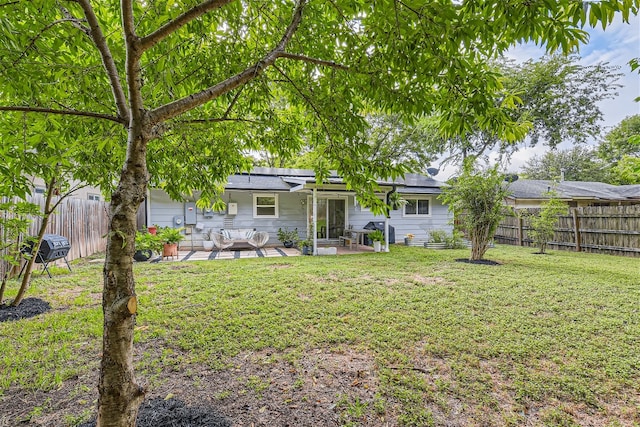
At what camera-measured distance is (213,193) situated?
297cm

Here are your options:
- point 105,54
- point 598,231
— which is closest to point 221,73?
point 105,54

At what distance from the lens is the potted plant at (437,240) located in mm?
12258

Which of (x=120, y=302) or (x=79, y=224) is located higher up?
(x=79, y=224)

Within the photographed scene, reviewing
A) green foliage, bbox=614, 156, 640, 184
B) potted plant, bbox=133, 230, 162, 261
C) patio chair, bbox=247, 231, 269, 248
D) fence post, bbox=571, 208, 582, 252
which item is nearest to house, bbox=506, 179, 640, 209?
fence post, bbox=571, 208, 582, 252

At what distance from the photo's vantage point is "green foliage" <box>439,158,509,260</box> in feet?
28.1

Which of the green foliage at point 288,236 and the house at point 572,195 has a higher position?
the house at point 572,195

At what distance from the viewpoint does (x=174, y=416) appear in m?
2.08

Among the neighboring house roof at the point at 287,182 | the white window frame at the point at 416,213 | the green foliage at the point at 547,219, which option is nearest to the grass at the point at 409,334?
the green foliage at the point at 547,219

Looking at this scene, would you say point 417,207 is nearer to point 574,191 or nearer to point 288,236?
point 288,236

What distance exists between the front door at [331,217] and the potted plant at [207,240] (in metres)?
4.15

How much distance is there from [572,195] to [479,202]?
35.7 feet

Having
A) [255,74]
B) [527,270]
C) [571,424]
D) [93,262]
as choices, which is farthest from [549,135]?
[93,262]

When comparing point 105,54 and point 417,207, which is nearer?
point 105,54

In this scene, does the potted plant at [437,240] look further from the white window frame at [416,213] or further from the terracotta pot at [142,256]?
the terracotta pot at [142,256]
